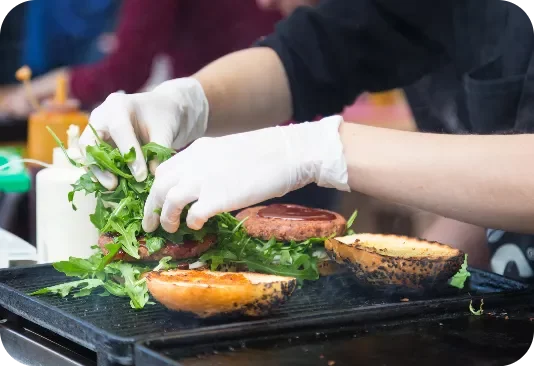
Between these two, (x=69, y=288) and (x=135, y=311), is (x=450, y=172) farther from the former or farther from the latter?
(x=69, y=288)

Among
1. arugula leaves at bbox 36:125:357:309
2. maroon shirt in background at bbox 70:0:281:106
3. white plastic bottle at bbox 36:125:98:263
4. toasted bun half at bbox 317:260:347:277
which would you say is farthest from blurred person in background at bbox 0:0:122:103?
toasted bun half at bbox 317:260:347:277

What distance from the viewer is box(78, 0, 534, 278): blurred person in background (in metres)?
1.46

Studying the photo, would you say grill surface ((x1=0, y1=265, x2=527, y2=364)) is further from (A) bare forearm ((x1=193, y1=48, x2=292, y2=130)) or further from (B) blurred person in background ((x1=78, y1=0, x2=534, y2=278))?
(A) bare forearm ((x1=193, y1=48, x2=292, y2=130))

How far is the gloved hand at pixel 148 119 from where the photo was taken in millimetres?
1571

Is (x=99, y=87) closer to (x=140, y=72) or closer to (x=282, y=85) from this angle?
(x=140, y=72)

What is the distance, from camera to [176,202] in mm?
1397

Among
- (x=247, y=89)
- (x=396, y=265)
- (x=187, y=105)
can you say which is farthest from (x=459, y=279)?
(x=247, y=89)

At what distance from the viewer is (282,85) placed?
234 centimetres

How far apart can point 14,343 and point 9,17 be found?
5.42 m

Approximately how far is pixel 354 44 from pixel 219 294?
1375 millimetres

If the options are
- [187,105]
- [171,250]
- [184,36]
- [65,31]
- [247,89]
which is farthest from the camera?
[65,31]

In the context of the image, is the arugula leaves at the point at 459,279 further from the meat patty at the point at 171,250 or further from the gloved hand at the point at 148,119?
the gloved hand at the point at 148,119

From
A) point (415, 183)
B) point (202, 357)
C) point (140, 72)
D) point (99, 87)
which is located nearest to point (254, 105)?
point (415, 183)

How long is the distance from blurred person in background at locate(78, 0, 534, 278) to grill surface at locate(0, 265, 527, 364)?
19cm
